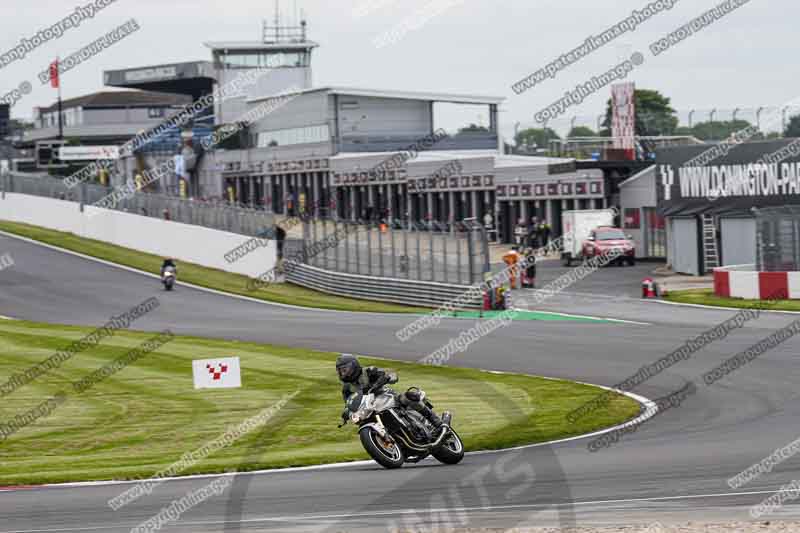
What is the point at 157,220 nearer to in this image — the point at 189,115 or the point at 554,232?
the point at 554,232

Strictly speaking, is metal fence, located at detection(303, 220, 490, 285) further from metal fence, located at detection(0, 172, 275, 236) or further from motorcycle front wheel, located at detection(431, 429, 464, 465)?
motorcycle front wheel, located at detection(431, 429, 464, 465)

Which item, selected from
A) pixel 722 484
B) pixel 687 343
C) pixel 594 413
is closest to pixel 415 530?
pixel 722 484

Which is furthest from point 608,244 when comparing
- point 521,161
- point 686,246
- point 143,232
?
point 143,232

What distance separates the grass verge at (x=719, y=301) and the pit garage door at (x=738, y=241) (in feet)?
21.2

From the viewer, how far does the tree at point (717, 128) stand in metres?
49.2

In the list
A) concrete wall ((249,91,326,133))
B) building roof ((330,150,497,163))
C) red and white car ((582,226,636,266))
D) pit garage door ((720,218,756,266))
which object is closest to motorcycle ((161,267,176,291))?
red and white car ((582,226,636,266))

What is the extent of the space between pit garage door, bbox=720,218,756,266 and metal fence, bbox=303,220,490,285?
35.9ft

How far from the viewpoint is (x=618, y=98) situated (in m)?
59.0

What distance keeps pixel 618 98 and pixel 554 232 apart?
8.85m

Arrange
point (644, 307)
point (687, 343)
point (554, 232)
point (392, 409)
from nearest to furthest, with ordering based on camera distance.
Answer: point (392, 409) → point (687, 343) → point (644, 307) → point (554, 232)

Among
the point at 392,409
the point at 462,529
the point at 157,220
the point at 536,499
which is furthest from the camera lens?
the point at 157,220

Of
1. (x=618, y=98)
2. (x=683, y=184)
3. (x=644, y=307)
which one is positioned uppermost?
(x=618, y=98)

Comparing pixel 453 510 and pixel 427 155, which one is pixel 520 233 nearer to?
pixel 427 155

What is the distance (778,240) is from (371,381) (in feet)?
81.6
